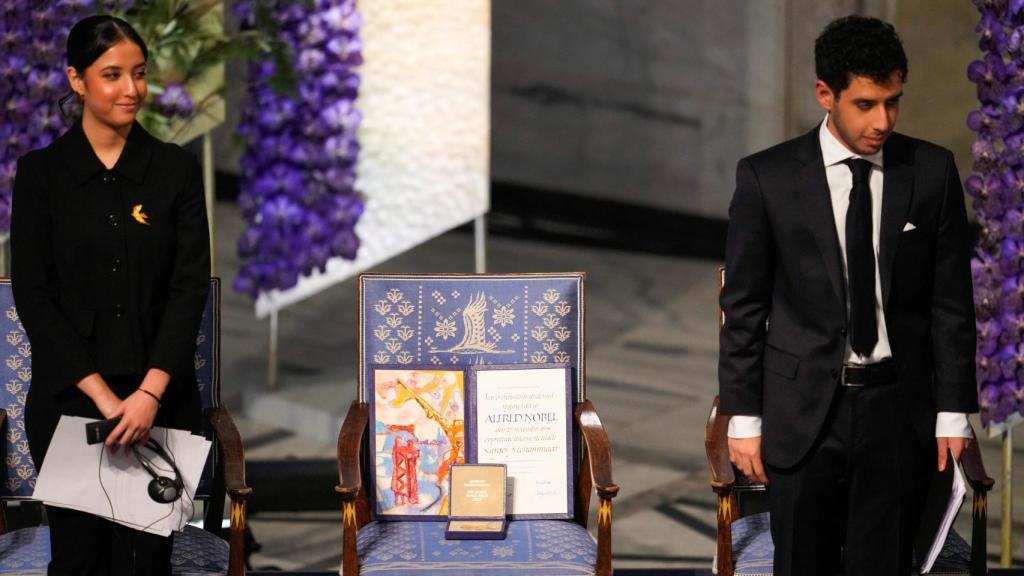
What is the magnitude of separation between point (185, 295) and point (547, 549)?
1.00m

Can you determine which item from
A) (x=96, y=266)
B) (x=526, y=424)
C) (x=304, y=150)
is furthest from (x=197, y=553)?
(x=304, y=150)

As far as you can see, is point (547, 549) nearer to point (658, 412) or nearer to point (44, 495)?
point (44, 495)

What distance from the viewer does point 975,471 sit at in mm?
3252

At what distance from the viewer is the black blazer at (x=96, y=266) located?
9.57 ft

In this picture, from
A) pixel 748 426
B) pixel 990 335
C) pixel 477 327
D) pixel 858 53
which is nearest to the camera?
pixel 858 53

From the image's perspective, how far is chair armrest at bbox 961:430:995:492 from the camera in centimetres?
322

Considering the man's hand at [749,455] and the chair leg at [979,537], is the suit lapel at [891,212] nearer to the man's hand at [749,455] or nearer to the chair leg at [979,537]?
the man's hand at [749,455]

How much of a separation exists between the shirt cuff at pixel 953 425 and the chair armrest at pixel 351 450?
125 centimetres

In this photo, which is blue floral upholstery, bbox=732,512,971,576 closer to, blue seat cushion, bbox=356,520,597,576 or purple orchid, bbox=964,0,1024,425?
blue seat cushion, bbox=356,520,597,576

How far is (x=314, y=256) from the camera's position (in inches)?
211

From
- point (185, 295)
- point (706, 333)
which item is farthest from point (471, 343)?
point (706, 333)

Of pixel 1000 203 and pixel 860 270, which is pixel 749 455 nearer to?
pixel 860 270

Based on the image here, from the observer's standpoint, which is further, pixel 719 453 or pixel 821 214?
pixel 719 453

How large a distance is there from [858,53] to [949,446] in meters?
0.77
